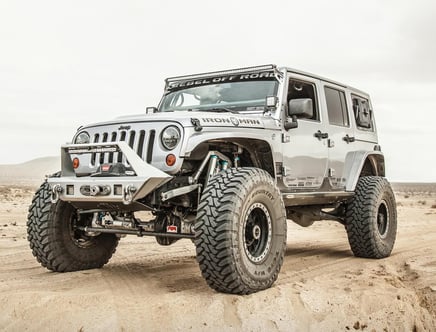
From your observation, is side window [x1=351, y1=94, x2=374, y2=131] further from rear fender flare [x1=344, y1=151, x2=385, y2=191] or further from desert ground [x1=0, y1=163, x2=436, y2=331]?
desert ground [x1=0, y1=163, x2=436, y2=331]

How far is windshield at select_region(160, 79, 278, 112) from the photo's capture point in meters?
7.02

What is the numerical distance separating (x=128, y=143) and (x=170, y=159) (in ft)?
1.90

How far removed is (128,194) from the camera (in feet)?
17.3

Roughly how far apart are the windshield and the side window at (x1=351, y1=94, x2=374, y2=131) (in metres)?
2.52

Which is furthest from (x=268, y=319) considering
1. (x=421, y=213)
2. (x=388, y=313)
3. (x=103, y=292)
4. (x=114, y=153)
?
(x=421, y=213)

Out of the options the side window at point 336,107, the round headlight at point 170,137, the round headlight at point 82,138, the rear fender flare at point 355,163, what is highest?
the side window at point 336,107

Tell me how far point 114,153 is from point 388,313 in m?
3.04

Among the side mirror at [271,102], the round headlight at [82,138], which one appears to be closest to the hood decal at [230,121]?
the side mirror at [271,102]

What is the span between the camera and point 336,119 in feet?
27.5

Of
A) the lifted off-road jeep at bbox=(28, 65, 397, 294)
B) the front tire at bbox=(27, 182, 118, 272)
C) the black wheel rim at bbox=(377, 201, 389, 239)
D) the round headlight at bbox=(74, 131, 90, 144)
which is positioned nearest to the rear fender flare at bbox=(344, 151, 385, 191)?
the lifted off-road jeep at bbox=(28, 65, 397, 294)

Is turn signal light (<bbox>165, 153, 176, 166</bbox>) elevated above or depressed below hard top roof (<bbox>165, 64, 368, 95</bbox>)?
below

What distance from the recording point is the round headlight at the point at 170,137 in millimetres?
5527

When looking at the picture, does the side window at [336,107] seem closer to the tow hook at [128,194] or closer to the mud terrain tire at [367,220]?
the mud terrain tire at [367,220]

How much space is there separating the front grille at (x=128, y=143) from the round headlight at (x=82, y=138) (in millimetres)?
180
